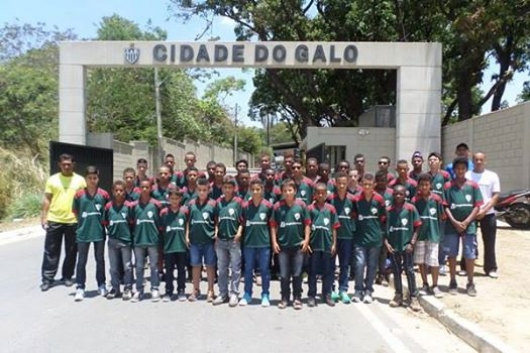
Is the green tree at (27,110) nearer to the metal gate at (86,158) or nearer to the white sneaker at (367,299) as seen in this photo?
the metal gate at (86,158)

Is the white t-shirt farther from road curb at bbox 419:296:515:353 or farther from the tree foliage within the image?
the tree foliage

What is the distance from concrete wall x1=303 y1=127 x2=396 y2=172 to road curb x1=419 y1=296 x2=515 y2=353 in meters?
12.5

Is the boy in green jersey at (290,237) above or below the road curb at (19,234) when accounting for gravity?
above

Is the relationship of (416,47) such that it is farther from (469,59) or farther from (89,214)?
(89,214)

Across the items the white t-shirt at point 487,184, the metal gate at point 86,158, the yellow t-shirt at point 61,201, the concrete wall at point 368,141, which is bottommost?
the yellow t-shirt at point 61,201

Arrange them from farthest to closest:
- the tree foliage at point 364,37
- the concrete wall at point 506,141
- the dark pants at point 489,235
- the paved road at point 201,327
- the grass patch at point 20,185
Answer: the tree foliage at point 364,37
the grass patch at point 20,185
the concrete wall at point 506,141
the dark pants at point 489,235
the paved road at point 201,327

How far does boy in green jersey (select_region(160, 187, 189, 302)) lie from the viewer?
24.5 feet

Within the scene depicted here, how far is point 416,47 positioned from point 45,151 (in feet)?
53.4

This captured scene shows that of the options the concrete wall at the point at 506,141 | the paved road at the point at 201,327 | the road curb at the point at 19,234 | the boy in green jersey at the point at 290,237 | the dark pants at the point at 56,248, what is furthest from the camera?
the concrete wall at the point at 506,141

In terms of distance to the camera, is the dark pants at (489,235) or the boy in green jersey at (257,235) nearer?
the boy in green jersey at (257,235)

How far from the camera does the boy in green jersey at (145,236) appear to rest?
747 cm

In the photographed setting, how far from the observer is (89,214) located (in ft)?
25.3

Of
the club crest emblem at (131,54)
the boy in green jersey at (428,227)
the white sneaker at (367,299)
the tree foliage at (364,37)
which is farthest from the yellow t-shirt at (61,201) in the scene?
the tree foliage at (364,37)

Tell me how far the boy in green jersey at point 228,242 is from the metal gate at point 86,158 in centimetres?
741
